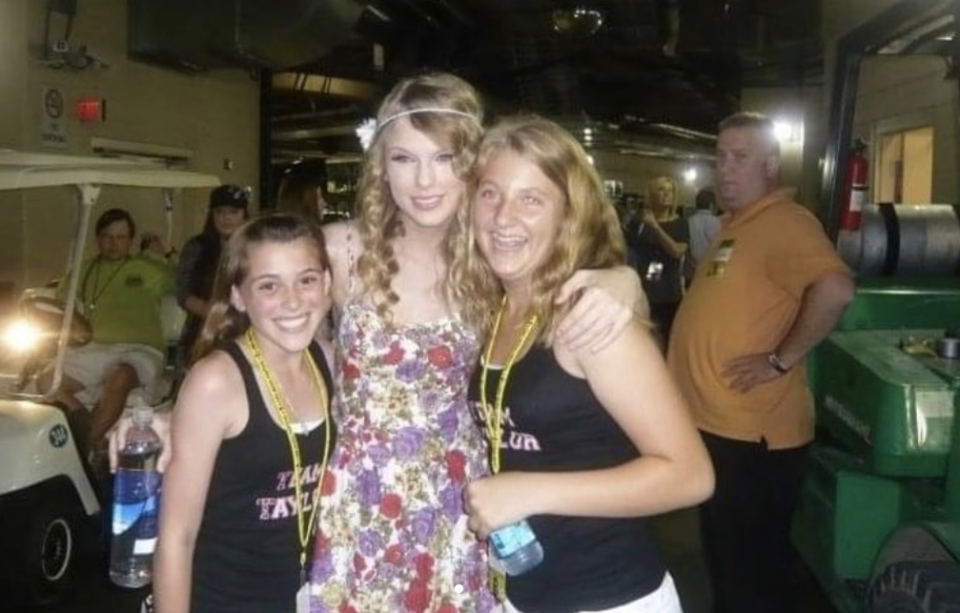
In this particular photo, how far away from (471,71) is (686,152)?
1328cm

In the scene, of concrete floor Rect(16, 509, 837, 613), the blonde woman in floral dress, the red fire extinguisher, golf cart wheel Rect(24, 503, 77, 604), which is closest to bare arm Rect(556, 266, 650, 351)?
the blonde woman in floral dress

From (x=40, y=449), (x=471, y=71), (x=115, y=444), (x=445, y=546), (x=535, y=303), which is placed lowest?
(x=40, y=449)

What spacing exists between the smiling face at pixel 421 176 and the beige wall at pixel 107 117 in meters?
6.43

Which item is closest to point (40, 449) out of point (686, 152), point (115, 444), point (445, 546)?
point (115, 444)

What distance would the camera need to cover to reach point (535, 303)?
1842 mm

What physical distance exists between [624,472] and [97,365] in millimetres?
4576

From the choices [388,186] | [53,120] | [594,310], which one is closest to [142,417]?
[388,186]

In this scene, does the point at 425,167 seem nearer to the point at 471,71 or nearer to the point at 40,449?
the point at 40,449

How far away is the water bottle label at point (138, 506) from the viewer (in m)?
2.09

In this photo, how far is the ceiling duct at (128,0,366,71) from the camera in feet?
29.2

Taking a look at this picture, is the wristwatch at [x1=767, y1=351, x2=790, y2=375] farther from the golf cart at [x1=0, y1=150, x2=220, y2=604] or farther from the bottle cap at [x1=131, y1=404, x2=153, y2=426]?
the golf cart at [x1=0, y1=150, x2=220, y2=604]

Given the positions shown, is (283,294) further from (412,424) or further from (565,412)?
(565,412)

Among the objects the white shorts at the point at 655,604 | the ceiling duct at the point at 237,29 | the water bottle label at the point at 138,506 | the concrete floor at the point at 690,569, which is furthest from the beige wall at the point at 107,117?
the white shorts at the point at 655,604

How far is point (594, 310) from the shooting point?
1.70m
